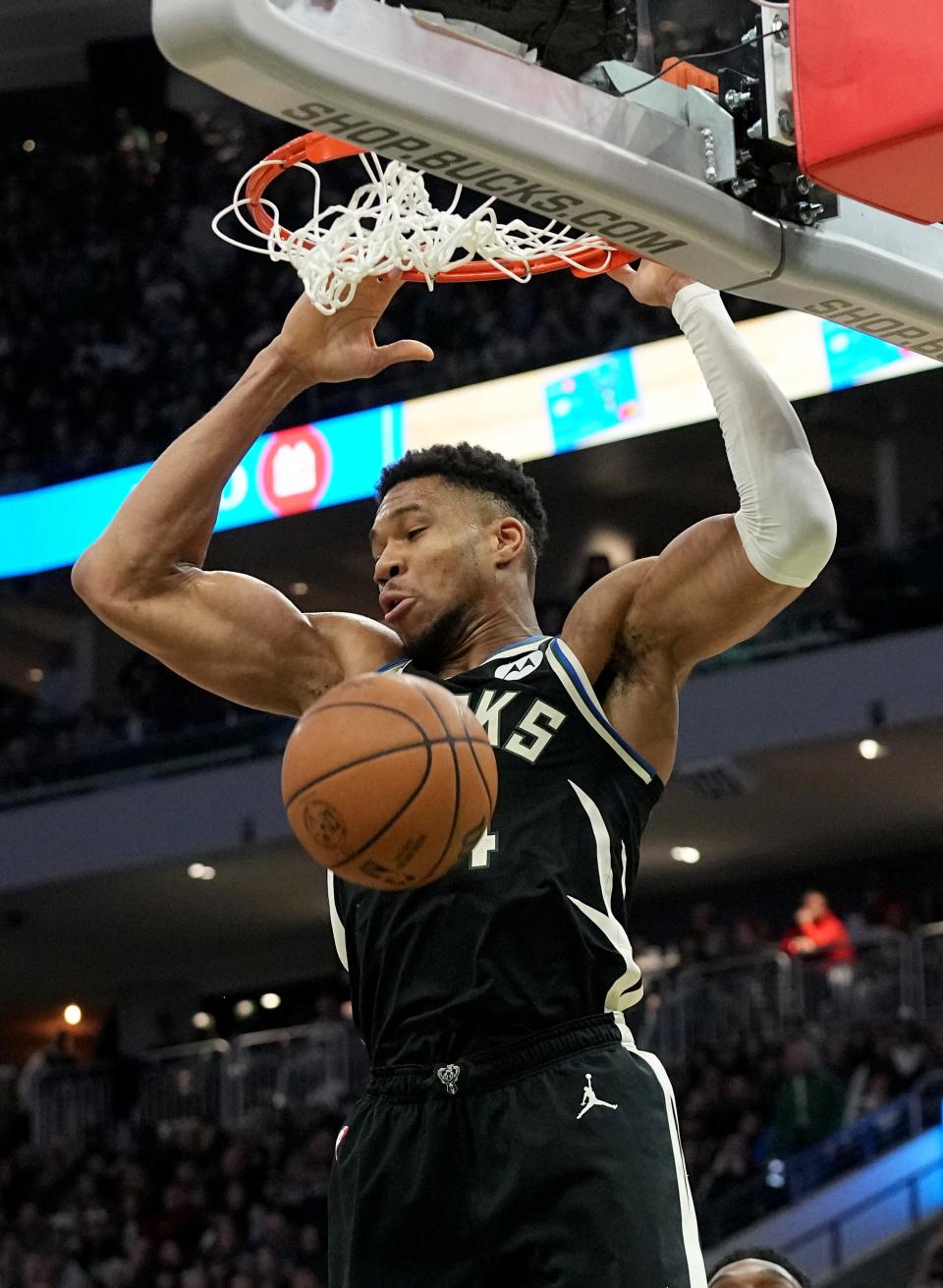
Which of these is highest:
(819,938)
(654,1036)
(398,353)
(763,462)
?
(398,353)

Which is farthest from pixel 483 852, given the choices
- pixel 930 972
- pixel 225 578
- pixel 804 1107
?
pixel 930 972

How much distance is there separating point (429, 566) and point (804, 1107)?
9607mm

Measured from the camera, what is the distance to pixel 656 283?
3.96 metres

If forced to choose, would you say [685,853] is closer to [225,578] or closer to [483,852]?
[225,578]

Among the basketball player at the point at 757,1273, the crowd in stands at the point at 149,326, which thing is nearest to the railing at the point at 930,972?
the crowd in stands at the point at 149,326

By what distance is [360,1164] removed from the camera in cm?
347

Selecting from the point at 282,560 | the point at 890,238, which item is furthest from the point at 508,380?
the point at 890,238

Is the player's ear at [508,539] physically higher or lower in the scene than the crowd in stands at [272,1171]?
higher

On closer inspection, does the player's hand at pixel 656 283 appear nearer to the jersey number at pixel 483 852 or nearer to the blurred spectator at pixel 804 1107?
the jersey number at pixel 483 852

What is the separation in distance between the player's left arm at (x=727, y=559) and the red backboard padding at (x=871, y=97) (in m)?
0.40

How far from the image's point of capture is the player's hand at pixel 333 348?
3.92 metres

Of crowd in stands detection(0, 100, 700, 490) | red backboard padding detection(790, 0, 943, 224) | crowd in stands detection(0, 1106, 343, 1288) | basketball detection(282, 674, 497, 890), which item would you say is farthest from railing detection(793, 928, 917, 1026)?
basketball detection(282, 674, 497, 890)

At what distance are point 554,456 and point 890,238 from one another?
14789 mm

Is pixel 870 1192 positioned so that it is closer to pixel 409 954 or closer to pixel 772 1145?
pixel 772 1145
